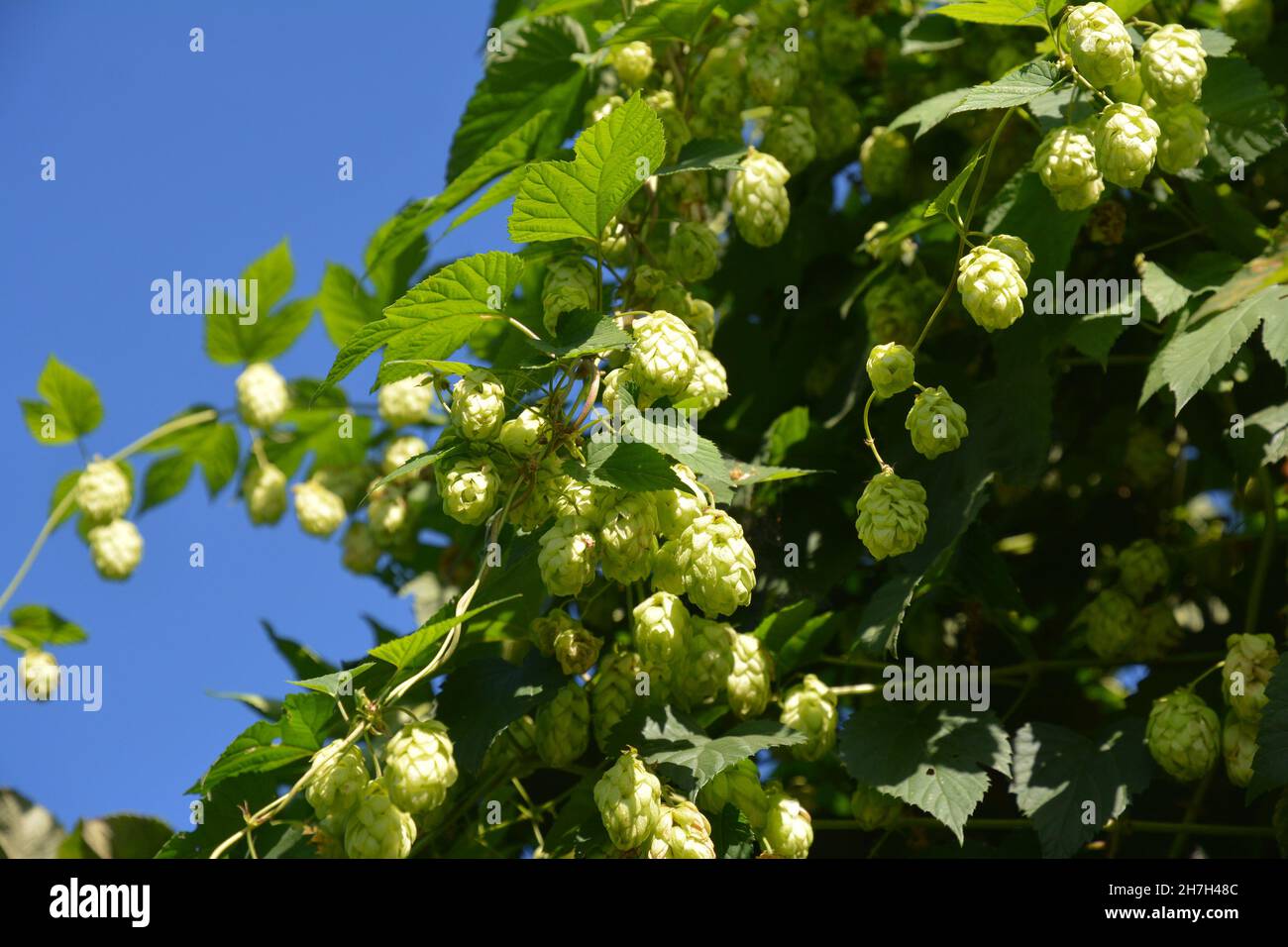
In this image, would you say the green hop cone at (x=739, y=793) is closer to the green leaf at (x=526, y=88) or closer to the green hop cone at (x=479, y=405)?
the green hop cone at (x=479, y=405)

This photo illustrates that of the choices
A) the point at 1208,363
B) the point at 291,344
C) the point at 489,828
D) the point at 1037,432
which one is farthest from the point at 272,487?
the point at 1208,363

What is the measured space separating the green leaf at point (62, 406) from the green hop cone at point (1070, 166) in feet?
Answer: 6.73

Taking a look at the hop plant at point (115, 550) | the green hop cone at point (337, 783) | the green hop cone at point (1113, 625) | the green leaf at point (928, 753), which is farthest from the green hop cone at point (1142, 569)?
the hop plant at point (115, 550)

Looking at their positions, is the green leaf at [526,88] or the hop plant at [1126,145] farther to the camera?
the green leaf at [526,88]

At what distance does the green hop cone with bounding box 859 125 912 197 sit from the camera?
8.25ft

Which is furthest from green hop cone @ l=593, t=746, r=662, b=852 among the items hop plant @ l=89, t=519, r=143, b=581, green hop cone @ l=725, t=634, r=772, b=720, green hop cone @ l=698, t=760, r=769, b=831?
hop plant @ l=89, t=519, r=143, b=581

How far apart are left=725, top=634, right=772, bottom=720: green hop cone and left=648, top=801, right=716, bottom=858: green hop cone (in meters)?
0.26

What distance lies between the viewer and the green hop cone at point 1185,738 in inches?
72.6

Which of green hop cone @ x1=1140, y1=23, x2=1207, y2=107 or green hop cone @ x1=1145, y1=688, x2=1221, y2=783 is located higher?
green hop cone @ x1=1140, y1=23, x2=1207, y2=107

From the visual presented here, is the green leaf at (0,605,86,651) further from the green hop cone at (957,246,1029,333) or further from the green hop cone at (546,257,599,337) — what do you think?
the green hop cone at (957,246,1029,333)

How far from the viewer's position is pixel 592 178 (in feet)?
5.72

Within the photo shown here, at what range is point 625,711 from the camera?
1.86 metres

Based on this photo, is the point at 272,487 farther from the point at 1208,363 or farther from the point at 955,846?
the point at 1208,363
